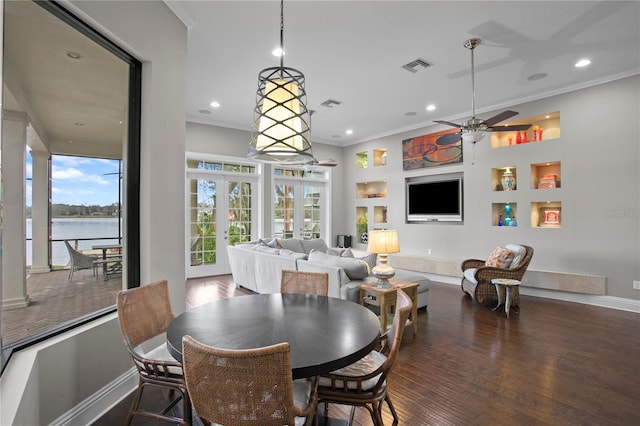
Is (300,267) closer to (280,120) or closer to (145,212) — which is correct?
(145,212)

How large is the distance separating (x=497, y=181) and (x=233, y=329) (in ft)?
18.9

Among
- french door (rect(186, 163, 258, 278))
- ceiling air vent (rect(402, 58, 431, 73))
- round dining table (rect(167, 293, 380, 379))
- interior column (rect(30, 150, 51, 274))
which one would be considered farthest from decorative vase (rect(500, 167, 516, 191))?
interior column (rect(30, 150, 51, 274))

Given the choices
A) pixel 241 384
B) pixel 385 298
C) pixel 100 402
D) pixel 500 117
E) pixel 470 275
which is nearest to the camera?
pixel 241 384

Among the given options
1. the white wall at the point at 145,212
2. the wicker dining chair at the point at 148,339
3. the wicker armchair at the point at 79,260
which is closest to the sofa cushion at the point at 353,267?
the white wall at the point at 145,212

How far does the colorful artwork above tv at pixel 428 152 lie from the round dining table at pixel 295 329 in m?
5.22

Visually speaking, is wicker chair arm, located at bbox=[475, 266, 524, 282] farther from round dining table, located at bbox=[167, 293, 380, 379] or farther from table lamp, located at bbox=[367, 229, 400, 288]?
round dining table, located at bbox=[167, 293, 380, 379]

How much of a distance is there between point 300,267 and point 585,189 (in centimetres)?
440

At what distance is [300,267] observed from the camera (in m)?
4.17

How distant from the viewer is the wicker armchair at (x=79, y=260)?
2236 millimetres

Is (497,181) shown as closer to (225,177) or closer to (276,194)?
(276,194)

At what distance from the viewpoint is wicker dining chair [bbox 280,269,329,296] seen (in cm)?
264

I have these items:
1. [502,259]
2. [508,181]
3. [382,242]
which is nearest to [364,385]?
[382,242]

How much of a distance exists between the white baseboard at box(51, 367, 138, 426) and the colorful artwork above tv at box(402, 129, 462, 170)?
242 inches

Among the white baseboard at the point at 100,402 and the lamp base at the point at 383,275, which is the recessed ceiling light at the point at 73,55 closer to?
the white baseboard at the point at 100,402
